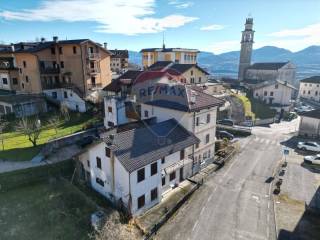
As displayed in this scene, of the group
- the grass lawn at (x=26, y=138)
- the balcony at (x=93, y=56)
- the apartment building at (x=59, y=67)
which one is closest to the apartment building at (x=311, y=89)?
the apartment building at (x=59, y=67)

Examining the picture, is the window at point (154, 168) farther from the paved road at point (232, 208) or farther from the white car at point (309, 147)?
the white car at point (309, 147)

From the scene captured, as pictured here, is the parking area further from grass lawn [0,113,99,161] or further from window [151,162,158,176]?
grass lawn [0,113,99,161]

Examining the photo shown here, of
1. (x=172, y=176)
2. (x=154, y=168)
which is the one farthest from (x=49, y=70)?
(x=154, y=168)

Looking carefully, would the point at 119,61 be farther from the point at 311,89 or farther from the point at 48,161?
the point at 311,89

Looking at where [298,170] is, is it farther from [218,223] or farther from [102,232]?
[102,232]

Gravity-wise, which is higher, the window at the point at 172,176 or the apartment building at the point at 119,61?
the apartment building at the point at 119,61

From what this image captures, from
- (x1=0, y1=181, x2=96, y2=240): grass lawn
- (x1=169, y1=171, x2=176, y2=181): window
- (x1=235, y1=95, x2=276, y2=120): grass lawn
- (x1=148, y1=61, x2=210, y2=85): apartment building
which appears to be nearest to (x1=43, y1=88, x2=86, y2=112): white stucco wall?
(x1=148, y1=61, x2=210, y2=85): apartment building
